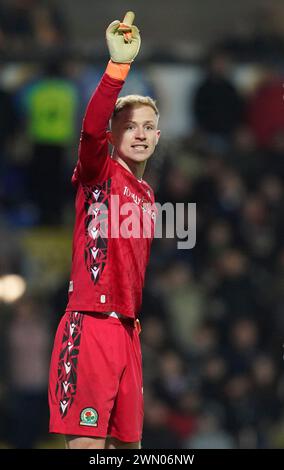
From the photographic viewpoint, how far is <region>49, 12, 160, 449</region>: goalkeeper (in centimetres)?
504

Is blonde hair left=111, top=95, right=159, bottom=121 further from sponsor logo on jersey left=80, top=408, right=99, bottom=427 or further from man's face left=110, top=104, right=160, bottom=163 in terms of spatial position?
sponsor logo on jersey left=80, top=408, right=99, bottom=427

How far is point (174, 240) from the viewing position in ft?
34.5

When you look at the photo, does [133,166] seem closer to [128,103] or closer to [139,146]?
[139,146]

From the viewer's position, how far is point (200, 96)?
1100 centimetres

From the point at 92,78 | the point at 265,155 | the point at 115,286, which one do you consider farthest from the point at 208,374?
the point at 115,286

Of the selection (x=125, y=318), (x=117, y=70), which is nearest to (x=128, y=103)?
(x=117, y=70)

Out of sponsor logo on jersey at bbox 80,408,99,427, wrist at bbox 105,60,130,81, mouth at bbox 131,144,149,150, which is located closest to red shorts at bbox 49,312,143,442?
sponsor logo on jersey at bbox 80,408,99,427

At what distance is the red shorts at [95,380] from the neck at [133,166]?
671mm

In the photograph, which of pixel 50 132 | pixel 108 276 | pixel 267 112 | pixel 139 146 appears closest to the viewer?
pixel 108 276

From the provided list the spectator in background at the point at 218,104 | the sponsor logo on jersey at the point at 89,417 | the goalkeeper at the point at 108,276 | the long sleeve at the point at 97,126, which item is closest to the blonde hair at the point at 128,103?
the goalkeeper at the point at 108,276

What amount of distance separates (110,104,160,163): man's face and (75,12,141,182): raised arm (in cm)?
21

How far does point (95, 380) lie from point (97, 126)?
108 centimetres

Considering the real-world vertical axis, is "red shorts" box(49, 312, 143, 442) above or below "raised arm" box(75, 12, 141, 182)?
below
